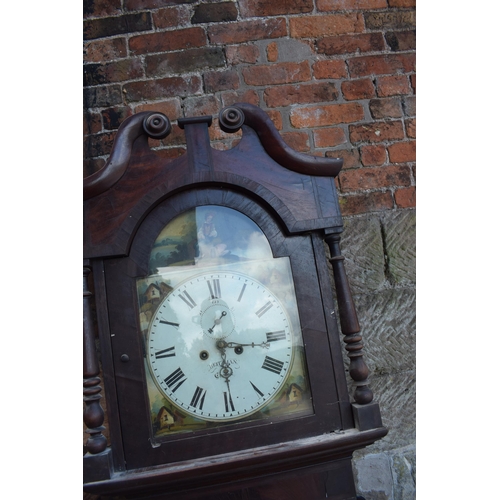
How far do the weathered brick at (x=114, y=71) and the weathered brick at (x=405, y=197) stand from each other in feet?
3.03

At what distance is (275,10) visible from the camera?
5.32 feet

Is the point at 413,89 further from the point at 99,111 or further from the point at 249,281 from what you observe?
the point at 99,111

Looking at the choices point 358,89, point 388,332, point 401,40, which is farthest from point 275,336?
point 401,40

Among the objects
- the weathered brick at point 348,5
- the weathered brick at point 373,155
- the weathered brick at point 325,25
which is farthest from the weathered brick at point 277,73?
the weathered brick at point 373,155

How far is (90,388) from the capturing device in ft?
3.98

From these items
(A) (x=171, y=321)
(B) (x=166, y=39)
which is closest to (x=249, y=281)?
(A) (x=171, y=321)

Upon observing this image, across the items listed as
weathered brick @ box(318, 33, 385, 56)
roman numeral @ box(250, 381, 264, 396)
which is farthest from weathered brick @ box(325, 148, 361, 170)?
roman numeral @ box(250, 381, 264, 396)

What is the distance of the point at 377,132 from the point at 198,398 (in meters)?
1.02

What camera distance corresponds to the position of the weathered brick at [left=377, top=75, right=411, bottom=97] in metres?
1.64

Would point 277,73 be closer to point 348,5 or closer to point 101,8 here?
point 348,5

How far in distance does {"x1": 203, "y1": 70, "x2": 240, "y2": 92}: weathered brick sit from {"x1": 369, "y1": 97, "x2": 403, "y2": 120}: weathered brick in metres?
0.46

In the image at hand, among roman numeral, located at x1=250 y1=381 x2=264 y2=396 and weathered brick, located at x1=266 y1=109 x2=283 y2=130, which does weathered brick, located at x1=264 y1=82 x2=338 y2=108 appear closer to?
weathered brick, located at x1=266 y1=109 x2=283 y2=130

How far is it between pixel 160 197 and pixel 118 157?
6.1 inches

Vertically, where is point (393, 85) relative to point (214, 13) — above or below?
below
